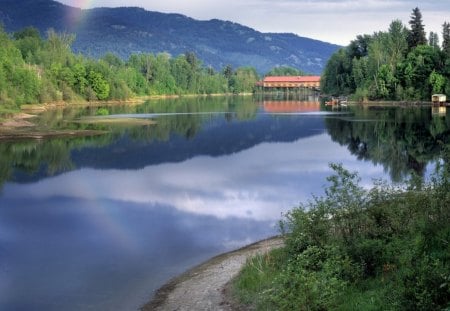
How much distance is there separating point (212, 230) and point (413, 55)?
381ft

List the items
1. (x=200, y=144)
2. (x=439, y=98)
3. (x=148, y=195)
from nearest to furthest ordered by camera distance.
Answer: (x=148, y=195), (x=200, y=144), (x=439, y=98)

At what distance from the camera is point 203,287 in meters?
19.8

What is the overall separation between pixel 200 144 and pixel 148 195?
91.5 ft

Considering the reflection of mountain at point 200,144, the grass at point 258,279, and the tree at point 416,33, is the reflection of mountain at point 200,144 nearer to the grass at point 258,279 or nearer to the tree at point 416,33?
the grass at point 258,279

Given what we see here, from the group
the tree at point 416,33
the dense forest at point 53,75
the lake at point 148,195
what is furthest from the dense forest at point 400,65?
the dense forest at point 53,75

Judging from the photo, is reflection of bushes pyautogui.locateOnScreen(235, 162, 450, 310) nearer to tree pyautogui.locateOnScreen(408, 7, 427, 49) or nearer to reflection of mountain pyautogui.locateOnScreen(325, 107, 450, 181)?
reflection of mountain pyautogui.locateOnScreen(325, 107, 450, 181)

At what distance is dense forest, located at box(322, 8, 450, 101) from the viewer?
129000mm

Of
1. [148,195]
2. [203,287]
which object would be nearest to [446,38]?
[148,195]

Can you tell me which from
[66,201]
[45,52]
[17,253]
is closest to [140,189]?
[66,201]

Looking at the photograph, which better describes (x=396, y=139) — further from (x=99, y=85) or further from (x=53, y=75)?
(x=99, y=85)

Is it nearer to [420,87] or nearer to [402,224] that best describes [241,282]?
[402,224]

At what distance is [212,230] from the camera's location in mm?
29000

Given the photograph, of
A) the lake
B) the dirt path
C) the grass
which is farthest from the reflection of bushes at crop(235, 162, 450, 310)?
the lake

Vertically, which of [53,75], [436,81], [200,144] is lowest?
[200,144]
